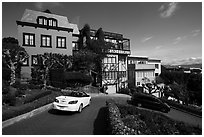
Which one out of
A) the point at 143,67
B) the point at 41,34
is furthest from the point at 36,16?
the point at 143,67

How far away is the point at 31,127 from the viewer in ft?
22.2

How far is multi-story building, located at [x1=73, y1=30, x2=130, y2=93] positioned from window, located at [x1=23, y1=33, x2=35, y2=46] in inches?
319

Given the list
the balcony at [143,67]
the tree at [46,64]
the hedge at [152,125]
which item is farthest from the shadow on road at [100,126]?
the balcony at [143,67]

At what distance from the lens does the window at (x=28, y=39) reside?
21.1m

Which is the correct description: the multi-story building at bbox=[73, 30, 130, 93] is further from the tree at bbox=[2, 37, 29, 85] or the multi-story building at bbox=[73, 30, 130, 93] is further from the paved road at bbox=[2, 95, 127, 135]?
the paved road at bbox=[2, 95, 127, 135]

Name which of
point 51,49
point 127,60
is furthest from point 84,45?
point 127,60

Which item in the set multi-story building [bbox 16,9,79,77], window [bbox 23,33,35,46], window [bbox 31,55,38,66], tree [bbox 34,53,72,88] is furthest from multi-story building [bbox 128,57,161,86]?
window [bbox 23,33,35,46]

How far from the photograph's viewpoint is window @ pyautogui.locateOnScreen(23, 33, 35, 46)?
21.1m

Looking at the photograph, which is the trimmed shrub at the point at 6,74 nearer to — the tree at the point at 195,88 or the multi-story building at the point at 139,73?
the multi-story building at the point at 139,73

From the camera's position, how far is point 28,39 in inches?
842

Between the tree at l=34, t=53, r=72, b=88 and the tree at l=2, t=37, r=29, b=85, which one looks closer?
the tree at l=2, t=37, r=29, b=85

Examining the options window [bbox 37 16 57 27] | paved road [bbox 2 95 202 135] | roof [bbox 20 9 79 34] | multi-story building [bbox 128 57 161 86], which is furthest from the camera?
multi-story building [bbox 128 57 161 86]

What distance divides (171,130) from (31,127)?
7.61 metres

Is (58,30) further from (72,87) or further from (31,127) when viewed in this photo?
(31,127)
